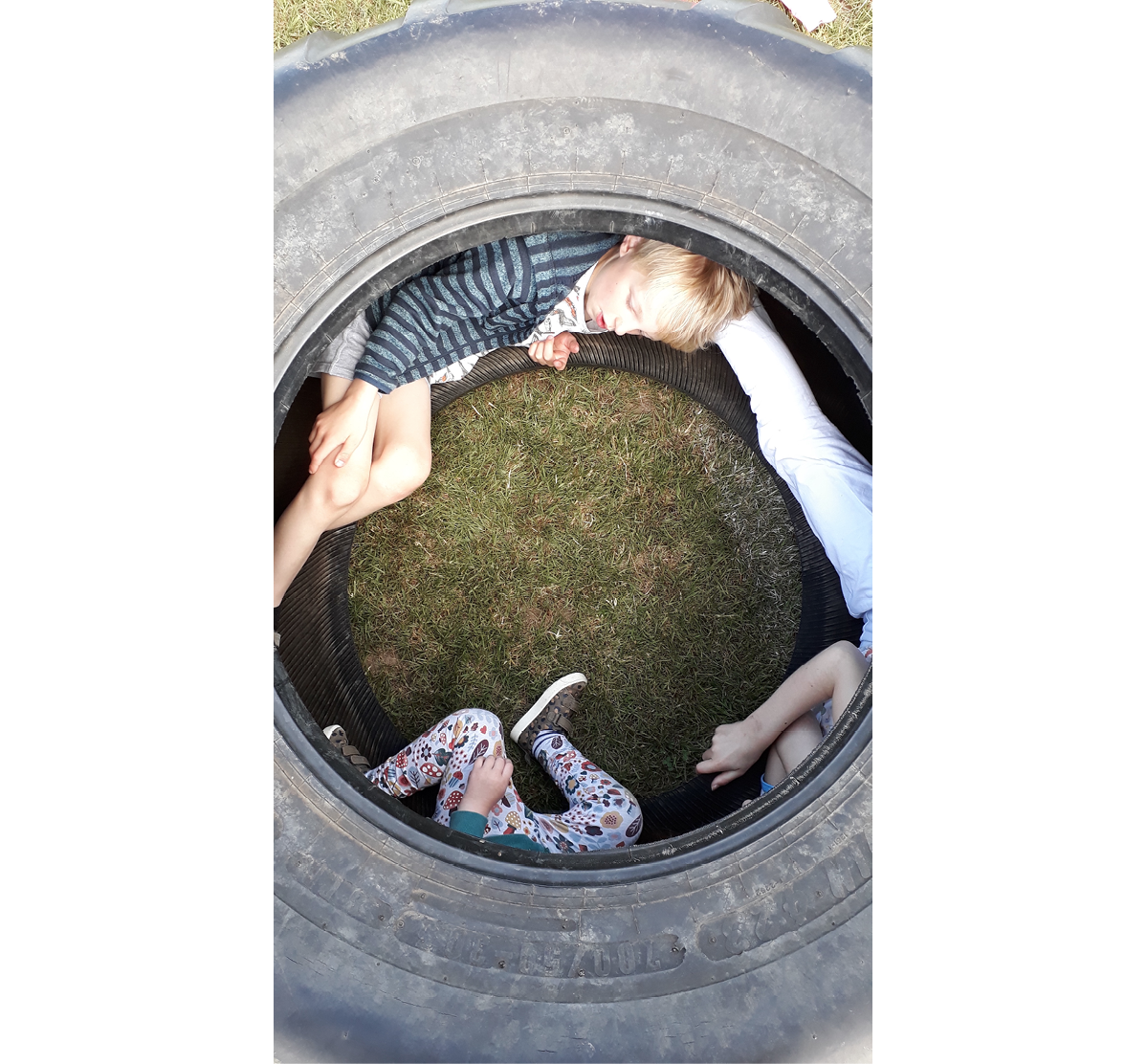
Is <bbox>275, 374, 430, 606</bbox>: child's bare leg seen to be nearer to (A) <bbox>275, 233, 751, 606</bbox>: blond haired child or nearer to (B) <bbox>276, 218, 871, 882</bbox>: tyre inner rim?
(A) <bbox>275, 233, 751, 606</bbox>: blond haired child

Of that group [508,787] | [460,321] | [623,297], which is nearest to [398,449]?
[460,321]

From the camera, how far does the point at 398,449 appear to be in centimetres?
202

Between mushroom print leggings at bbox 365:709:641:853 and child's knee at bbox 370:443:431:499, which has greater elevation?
child's knee at bbox 370:443:431:499

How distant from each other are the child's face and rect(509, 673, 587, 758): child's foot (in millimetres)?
900

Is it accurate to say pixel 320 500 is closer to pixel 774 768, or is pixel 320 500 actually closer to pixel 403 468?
pixel 403 468

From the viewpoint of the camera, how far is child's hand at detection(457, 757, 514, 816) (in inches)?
75.6

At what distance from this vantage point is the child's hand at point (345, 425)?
75.2 inches

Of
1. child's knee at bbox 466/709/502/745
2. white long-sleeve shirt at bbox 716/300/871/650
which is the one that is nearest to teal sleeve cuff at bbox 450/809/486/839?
child's knee at bbox 466/709/502/745

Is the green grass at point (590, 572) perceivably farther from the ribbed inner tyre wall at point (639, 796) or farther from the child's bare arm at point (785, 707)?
the child's bare arm at point (785, 707)

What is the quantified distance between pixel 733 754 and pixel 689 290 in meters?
1.07

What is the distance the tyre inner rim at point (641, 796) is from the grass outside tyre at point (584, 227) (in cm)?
1
